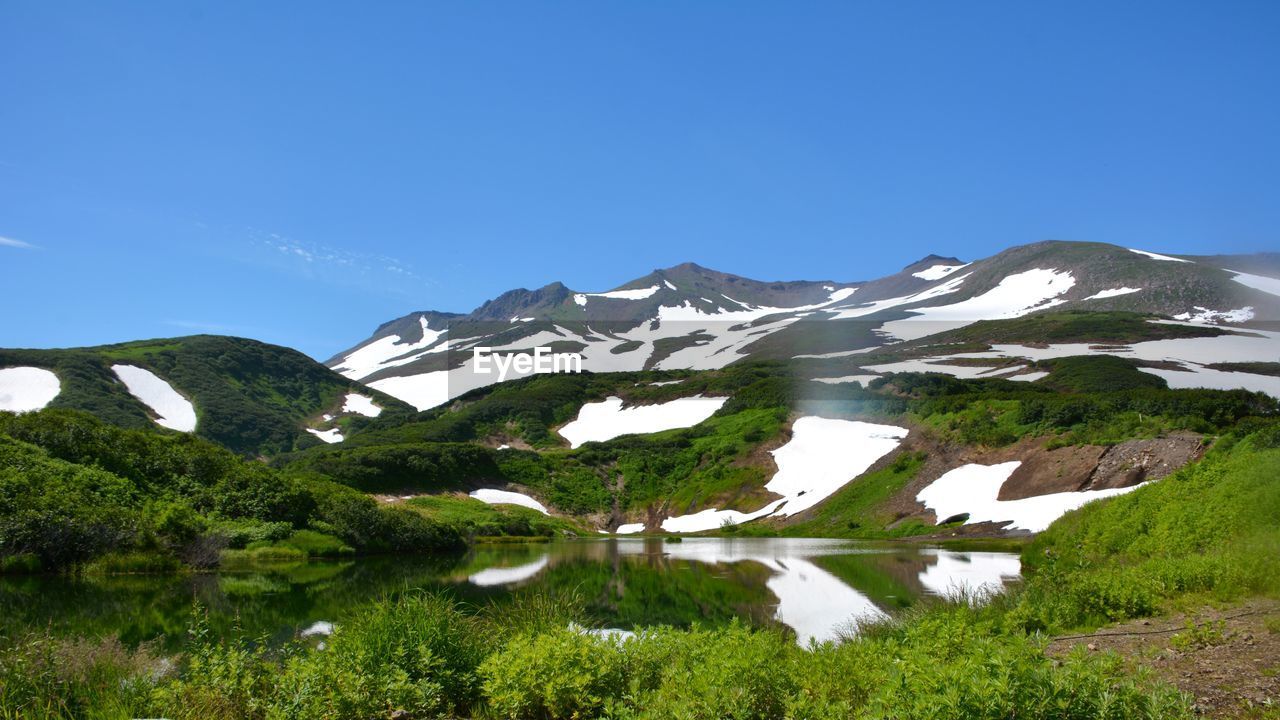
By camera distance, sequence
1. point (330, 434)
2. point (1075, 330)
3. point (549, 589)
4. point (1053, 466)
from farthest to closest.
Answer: point (1075, 330) → point (330, 434) → point (1053, 466) → point (549, 589)

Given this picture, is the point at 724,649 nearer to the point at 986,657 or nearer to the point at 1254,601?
the point at 986,657

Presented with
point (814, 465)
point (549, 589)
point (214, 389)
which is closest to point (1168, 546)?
point (549, 589)

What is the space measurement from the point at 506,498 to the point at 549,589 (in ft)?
161

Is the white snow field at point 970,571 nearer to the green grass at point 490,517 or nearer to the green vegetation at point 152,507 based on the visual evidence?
the green vegetation at point 152,507

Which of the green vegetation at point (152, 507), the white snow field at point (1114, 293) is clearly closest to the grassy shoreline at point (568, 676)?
the green vegetation at point (152, 507)

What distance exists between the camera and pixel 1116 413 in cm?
4800

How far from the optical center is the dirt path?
6.14 metres

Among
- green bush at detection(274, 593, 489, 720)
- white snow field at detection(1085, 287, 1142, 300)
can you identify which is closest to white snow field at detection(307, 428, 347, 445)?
green bush at detection(274, 593, 489, 720)

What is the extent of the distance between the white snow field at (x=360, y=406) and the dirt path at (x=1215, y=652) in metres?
125

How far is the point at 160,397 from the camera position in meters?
97.4

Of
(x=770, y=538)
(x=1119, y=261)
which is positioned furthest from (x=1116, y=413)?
(x=1119, y=261)

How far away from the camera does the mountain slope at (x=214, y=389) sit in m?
90.1

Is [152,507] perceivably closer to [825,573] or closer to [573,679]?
[825,573]

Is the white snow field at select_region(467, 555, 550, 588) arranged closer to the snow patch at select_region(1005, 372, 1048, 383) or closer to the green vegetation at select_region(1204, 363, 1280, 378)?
the snow patch at select_region(1005, 372, 1048, 383)
